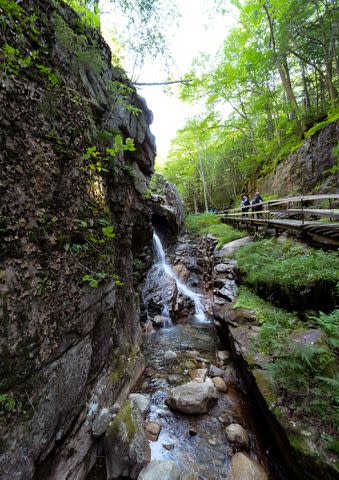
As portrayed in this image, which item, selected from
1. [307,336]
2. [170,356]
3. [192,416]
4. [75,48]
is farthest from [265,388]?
[75,48]

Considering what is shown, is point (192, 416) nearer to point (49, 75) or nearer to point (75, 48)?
point (49, 75)

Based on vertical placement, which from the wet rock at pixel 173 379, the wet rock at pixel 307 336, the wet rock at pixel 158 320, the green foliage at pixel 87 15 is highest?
the green foliage at pixel 87 15

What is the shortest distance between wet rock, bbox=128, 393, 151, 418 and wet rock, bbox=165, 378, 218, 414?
0.42m

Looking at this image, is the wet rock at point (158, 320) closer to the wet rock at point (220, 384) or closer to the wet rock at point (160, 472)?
the wet rock at point (220, 384)

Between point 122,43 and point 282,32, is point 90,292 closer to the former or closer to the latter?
point 122,43

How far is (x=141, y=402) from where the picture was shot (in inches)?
156

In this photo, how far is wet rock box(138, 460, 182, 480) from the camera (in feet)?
8.48

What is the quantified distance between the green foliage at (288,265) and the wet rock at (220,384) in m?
2.64

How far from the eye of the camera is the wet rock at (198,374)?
4688 millimetres

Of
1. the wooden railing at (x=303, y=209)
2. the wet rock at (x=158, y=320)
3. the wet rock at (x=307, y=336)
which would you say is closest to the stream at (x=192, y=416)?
the wet rock at (x=158, y=320)

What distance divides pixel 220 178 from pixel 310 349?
23.2 metres

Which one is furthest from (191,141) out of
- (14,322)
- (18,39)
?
(14,322)

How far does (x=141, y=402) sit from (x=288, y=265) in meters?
4.57

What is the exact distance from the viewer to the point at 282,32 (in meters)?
9.30
